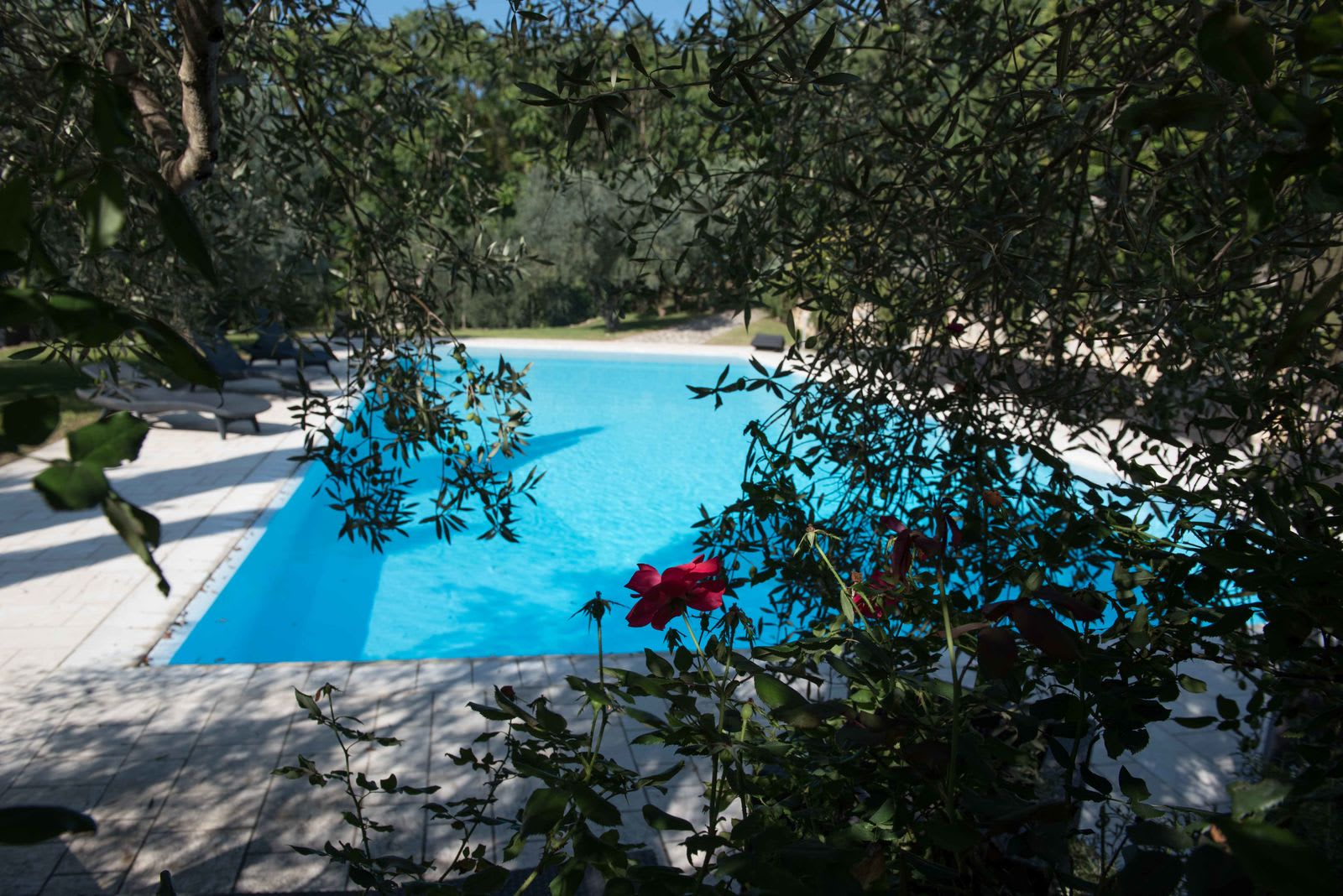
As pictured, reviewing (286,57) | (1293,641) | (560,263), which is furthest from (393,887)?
(560,263)

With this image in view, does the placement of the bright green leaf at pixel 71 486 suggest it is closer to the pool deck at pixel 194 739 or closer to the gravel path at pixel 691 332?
the pool deck at pixel 194 739

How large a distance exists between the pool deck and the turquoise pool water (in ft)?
2.00

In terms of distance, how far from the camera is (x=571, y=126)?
181cm

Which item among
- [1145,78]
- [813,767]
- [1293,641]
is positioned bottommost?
[813,767]

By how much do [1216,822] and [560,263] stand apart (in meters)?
25.8

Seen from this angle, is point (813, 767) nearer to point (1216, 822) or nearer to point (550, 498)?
point (1216, 822)

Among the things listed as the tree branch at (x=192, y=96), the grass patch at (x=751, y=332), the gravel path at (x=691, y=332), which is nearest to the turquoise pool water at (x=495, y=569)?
the tree branch at (x=192, y=96)

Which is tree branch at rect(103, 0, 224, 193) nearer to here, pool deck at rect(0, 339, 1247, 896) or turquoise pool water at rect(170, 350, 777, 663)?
pool deck at rect(0, 339, 1247, 896)

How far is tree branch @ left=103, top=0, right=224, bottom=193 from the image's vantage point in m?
2.21

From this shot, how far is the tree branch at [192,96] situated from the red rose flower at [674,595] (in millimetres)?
1657

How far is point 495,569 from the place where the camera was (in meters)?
9.95

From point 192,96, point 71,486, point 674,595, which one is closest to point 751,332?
point 192,96

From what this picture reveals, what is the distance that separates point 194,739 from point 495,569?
5.22 metres

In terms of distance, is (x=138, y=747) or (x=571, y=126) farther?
(x=138, y=747)
